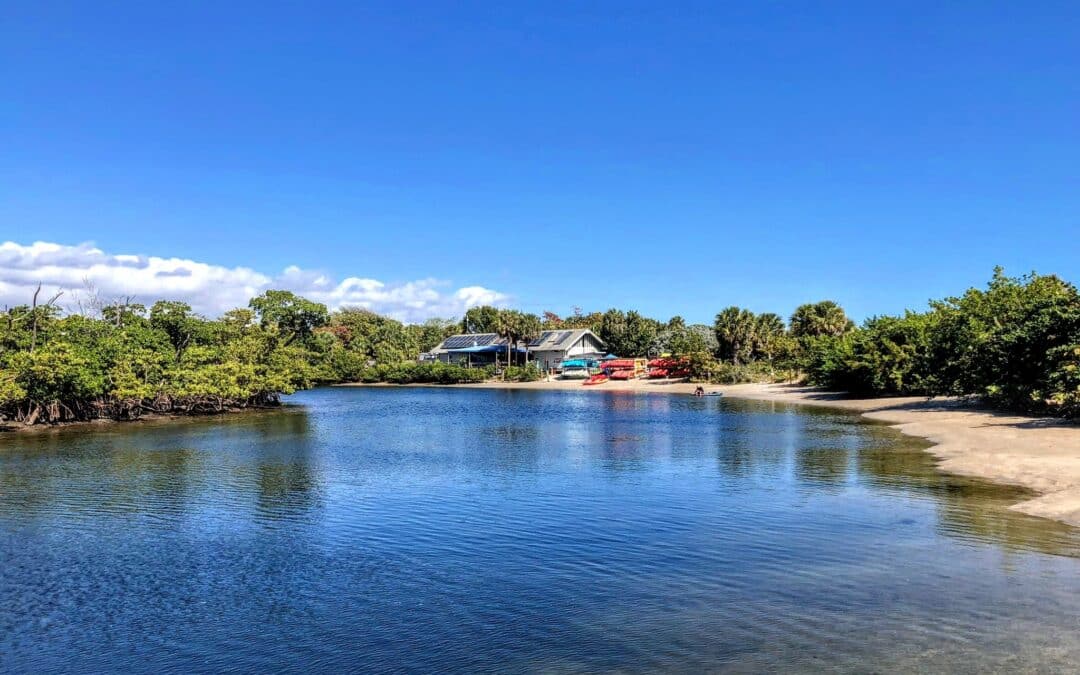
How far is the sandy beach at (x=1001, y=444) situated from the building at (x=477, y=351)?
69.6 metres

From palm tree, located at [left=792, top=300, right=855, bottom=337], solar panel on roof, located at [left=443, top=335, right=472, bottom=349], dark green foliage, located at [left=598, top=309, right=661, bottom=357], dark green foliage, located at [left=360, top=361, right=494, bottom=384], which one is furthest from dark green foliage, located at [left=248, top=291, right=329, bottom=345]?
palm tree, located at [left=792, top=300, right=855, bottom=337]

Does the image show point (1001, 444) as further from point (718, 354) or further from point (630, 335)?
point (630, 335)

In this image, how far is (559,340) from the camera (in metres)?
121

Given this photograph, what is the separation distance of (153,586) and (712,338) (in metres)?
110

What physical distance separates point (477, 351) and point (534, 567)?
108813 mm

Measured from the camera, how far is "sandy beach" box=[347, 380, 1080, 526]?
65.9 feet

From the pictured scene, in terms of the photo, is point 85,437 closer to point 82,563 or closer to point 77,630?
point 82,563

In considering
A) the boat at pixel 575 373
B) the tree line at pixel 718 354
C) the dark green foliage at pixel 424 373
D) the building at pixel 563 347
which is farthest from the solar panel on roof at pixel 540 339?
the tree line at pixel 718 354

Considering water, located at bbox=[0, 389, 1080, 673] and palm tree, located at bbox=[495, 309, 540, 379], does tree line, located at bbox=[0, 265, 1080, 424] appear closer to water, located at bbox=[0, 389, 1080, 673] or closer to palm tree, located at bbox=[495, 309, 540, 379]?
water, located at bbox=[0, 389, 1080, 673]

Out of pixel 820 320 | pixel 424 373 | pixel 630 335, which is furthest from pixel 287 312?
pixel 820 320

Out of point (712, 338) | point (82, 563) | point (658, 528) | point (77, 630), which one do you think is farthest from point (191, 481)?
point (712, 338)

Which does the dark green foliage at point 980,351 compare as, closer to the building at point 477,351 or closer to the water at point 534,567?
the water at point 534,567

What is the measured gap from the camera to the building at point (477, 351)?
123m

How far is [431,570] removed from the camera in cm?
1524
